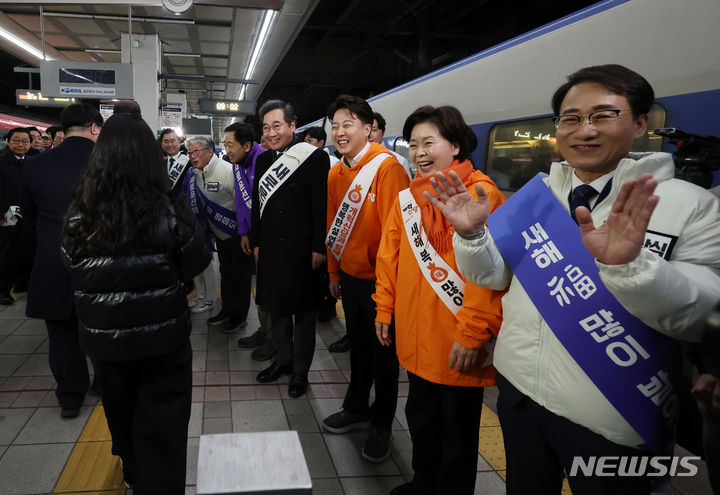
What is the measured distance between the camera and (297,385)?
3514 millimetres

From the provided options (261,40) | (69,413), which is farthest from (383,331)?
(261,40)

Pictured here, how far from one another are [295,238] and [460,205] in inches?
75.5

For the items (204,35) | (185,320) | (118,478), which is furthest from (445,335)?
(204,35)

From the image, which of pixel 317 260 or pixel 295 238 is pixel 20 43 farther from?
pixel 317 260

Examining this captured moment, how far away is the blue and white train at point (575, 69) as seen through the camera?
2.54 meters

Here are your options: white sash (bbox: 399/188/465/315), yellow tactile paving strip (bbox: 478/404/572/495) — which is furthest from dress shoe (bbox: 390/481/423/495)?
white sash (bbox: 399/188/465/315)

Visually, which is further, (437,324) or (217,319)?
(217,319)

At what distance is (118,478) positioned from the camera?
2535 millimetres

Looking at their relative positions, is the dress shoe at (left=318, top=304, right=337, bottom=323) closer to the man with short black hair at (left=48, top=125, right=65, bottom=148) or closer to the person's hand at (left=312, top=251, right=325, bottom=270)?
the person's hand at (left=312, top=251, right=325, bottom=270)

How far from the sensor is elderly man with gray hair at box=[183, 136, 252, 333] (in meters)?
4.71

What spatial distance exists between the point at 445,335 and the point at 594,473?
0.76 metres

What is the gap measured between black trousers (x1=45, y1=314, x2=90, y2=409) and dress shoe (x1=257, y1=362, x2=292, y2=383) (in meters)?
1.21

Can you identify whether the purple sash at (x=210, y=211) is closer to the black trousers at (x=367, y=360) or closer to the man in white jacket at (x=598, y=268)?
the black trousers at (x=367, y=360)

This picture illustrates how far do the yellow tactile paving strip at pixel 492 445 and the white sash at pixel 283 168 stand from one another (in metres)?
2.10
